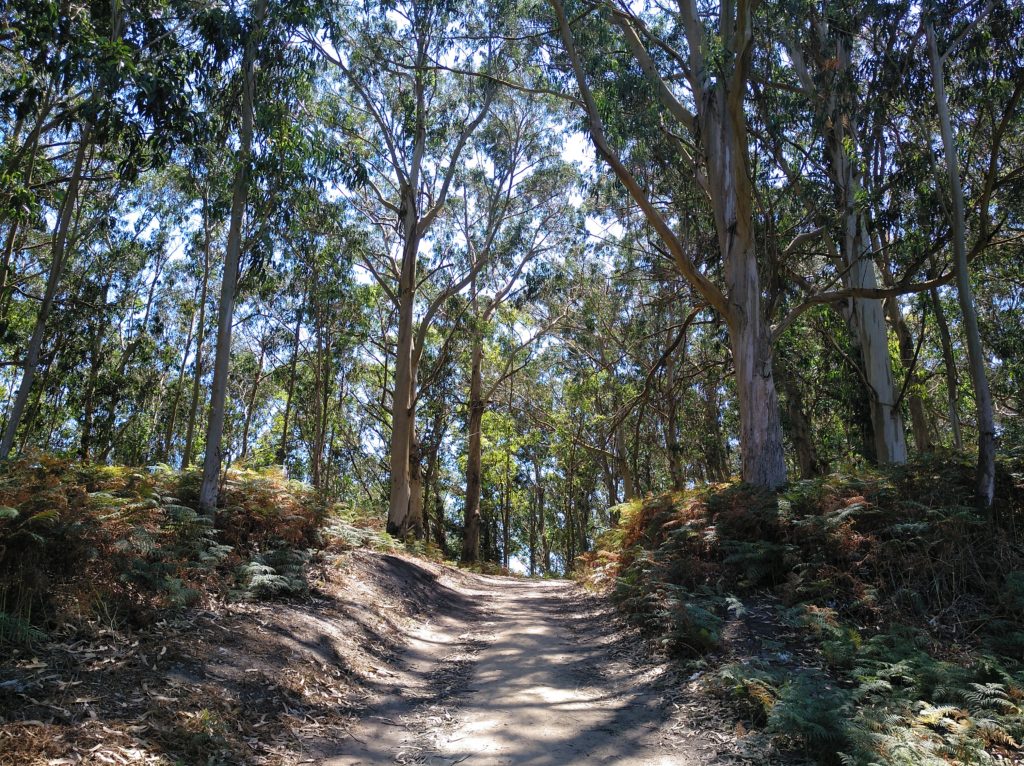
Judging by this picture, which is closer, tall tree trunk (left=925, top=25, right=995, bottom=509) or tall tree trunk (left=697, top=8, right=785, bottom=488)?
tall tree trunk (left=925, top=25, right=995, bottom=509)

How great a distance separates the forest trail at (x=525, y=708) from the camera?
4289mm

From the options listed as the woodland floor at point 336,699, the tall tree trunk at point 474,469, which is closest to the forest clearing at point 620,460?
the woodland floor at point 336,699

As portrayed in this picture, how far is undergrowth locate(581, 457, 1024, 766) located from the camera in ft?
12.7

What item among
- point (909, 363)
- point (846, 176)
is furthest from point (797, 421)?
point (846, 176)

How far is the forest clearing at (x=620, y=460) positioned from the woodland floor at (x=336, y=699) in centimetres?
3

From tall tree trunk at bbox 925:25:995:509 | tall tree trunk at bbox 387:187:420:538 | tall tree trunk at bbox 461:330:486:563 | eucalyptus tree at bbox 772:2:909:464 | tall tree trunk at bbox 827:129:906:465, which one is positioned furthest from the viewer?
tall tree trunk at bbox 461:330:486:563

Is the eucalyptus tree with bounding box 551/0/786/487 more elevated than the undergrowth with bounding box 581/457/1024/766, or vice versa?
the eucalyptus tree with bounding box 551/0/786/487

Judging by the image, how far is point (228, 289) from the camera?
27.9ft

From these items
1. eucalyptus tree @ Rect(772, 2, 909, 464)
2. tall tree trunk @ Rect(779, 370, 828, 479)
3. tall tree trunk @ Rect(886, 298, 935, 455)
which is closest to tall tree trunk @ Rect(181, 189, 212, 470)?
eucalyptus tree @ Rect(772, 2, 909, 464)

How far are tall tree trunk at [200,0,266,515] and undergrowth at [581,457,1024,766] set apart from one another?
5222mm

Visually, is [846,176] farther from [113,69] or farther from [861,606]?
[113,69]

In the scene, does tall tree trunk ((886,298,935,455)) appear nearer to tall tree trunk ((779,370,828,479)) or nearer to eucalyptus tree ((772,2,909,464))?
eucalyptus tree ((772,2,909,464))

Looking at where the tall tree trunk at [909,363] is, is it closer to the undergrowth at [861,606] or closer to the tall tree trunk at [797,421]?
the tall tree trunk at [797,421]

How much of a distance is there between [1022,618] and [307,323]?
17.9 m
